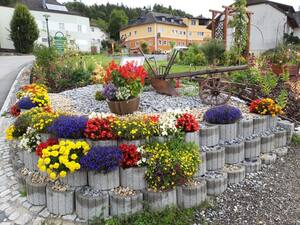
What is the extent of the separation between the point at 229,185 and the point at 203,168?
44cm

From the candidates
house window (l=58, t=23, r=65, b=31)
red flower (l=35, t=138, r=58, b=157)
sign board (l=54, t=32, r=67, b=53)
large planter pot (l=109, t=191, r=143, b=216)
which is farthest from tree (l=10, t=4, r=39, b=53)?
large planter pot (l=109, t=191, r=143, b=216)

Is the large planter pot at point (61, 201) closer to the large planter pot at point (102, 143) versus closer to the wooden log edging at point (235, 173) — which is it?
the large planter pot at point (102, 143)

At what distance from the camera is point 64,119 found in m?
3.44

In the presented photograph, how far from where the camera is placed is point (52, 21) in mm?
34000

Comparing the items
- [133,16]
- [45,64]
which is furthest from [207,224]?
[133,16]

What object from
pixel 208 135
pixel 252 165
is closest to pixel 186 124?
pixel 208 135

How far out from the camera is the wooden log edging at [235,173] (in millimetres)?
3602

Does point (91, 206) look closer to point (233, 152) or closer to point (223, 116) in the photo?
point (233, 152)

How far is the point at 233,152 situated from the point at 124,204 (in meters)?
1.68

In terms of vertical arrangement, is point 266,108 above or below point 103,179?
above

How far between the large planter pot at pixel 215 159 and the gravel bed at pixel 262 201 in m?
0.31

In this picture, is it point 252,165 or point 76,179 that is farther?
point 252,165

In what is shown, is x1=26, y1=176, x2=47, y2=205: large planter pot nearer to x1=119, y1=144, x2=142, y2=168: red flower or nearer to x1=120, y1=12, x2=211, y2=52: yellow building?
x1=119, y1=144, x2=142, y2=168: red flower

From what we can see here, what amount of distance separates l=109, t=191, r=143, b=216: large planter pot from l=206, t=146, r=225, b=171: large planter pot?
1.06m
